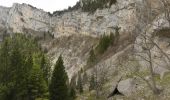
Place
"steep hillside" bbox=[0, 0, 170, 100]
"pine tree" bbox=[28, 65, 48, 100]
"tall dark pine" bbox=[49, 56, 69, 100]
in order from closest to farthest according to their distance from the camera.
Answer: "steep hillside" bbox=[0, 0, 170, 100], "pine tree" bbox=[28, 65, 48, 100], "tall dark pine" bbox=[49, 56, 69, 100]

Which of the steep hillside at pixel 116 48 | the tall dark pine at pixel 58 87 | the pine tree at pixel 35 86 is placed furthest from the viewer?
the tall dark pine at pixel 58 87

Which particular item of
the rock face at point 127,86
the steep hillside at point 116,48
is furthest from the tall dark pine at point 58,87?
the rock face at point 127,86

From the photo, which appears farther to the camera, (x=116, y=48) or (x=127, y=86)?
(x=116, y=48)

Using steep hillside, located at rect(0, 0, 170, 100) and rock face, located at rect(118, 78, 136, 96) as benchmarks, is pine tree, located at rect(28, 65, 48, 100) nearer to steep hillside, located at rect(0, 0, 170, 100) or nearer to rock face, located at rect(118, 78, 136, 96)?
steep hillside, located at rect(0, 0, 170, 100)

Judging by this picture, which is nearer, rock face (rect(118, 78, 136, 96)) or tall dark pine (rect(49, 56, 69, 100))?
rock face (rect(118, 78, 136, 96))

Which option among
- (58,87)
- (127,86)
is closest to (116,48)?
(58,87)

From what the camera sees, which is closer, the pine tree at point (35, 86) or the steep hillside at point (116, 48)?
the steep hillside at point (116, 48)

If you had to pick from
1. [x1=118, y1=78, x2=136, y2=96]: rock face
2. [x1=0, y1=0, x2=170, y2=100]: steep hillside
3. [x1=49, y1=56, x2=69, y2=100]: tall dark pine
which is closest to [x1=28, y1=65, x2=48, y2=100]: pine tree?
[x1=49, y1=56, x2=69, y2=100]: tall dark pine

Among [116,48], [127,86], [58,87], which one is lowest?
[58,87]

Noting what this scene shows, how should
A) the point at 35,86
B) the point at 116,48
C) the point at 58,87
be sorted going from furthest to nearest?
the point at 116,48 < the point at 58,87 < the point at 35,86

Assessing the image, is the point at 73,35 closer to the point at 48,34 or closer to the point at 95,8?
the point at 95,8

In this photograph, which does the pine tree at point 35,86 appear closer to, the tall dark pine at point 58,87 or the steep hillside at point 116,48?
the tall dark pine at point 58,87

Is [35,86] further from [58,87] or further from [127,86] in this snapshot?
[127,86]

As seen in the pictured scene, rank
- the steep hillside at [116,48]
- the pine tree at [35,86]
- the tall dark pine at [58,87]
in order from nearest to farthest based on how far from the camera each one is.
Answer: the steep hillside at [116,48] → the pine tree at [35,86] → the tall dark pine at [58,87]
